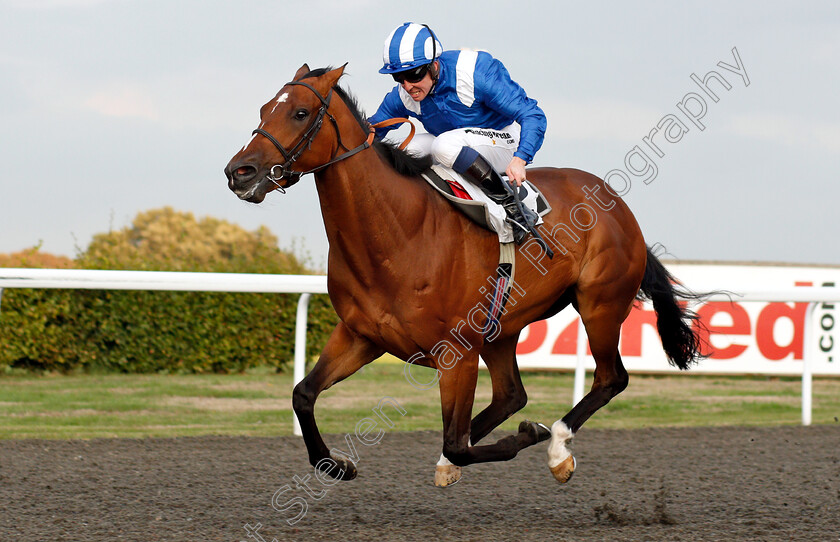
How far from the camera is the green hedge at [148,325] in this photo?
989 cm

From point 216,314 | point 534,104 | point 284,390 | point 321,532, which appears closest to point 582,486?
point 321,532

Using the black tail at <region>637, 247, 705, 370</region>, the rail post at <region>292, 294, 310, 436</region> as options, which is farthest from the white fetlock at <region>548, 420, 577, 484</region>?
the rail post at <region>292, 294, 310, 436</region>

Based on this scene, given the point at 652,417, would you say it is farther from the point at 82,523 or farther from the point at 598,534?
the point at 82,523

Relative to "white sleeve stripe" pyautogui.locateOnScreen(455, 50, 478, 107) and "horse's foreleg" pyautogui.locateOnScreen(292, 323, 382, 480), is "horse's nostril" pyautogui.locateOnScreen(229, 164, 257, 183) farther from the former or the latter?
"white sleeve stripe" pyautogui.locateOnScreen(455, 50, 478, 107)

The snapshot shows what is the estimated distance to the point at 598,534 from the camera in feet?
12.0

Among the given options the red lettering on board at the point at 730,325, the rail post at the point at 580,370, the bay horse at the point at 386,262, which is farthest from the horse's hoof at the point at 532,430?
the red lettering on board at the point at 730,325

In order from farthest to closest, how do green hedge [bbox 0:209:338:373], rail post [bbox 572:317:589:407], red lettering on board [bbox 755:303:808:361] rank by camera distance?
red lettering on board [bbox 755:303:808:361], green hedge [bbox 0:209:338:373], rail post [bbox 572:317:589:407]

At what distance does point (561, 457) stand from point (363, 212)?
1.51 m

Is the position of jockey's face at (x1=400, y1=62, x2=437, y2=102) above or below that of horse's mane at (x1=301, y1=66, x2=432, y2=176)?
above

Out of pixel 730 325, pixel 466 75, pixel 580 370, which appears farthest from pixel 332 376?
pixel 730 325

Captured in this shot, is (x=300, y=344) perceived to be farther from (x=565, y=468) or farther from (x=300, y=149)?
(x=300, y=149)

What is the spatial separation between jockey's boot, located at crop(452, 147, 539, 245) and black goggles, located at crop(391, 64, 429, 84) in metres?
0.35

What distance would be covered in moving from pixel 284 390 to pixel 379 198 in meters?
6.46

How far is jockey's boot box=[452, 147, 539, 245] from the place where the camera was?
12.8 feet
